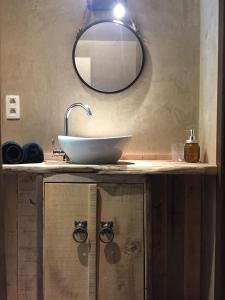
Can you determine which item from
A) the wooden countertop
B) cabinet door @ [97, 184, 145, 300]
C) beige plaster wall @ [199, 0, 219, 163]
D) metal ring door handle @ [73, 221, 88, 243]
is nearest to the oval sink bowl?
the wooden countertop

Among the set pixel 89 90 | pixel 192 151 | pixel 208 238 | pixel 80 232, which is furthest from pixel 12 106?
pixel 208 238

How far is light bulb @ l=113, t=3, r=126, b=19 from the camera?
6.24 ft

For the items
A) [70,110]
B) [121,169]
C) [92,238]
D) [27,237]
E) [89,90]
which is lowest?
[27,237]

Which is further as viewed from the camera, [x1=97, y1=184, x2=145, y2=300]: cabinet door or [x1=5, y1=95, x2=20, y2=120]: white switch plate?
[x1=5, y1=95, x2=20, y2=120]: white switch plate

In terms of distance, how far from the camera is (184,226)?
6.23ft

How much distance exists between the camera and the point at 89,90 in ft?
6.39

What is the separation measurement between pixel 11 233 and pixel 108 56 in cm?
115

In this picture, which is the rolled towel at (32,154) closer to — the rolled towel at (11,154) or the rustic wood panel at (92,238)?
the rolled towel at (11,154)

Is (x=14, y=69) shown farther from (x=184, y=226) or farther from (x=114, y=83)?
(x=184, y=226)

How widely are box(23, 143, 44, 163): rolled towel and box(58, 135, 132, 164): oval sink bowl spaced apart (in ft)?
0.57

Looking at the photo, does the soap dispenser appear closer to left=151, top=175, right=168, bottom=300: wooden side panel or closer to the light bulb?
left=151, top=175, right=168, bottom=300: wooden side panel

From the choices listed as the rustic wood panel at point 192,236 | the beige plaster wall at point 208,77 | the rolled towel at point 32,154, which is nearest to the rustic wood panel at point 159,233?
the rustic wood panel at point 192,236

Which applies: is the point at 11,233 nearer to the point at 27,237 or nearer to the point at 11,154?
the point at 27,237

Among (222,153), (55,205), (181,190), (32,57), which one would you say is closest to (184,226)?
(181,190)
